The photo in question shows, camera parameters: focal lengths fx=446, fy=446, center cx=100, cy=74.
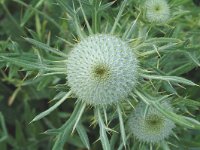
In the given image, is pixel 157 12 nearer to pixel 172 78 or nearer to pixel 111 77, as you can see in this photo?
pixel 172 78

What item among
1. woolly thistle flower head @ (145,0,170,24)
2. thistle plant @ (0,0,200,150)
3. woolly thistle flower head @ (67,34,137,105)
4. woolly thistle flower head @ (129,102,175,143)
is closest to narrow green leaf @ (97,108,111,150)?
thistle plant @ (0,0,200,150)

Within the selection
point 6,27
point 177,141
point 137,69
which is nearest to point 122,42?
point 137,69

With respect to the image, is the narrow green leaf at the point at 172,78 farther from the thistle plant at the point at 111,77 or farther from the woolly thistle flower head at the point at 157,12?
the woolly thistle flower head at the point at 157,12

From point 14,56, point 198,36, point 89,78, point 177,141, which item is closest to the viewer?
point 89,78

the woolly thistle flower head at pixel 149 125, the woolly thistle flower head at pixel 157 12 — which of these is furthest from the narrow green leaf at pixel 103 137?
the woolly thistle flower head at pixel 157 12

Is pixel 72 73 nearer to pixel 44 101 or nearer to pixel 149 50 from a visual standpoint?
pixel 149 50

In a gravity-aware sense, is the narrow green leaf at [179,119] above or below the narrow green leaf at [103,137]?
above

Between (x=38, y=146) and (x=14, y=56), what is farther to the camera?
(x=38, y=146)
